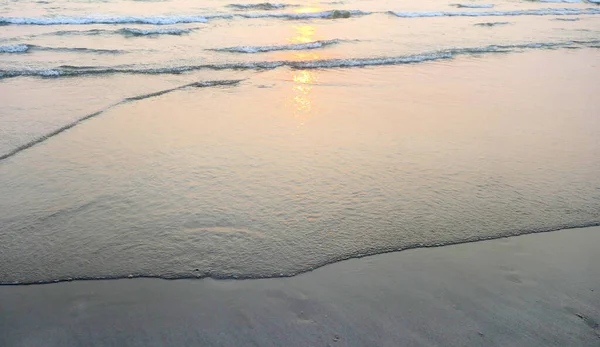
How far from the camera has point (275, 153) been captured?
5793 millimetres

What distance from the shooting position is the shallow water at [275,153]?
4.04 meters

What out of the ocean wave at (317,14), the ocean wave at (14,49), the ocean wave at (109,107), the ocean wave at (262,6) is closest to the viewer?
the ocean wave at (109,107)

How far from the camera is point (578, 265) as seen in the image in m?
3.81

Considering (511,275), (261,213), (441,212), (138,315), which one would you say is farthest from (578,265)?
(138,315)

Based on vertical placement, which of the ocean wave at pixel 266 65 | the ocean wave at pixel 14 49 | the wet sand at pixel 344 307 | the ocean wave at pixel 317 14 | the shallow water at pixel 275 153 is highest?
→ the ocean wave at pixel 317 14

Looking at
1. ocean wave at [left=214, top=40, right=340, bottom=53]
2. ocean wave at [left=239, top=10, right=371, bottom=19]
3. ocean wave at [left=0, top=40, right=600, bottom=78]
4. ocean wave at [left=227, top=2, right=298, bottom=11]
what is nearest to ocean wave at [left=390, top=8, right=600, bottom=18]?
ocean wave at [left=239, top=10, right=371, bottom=19]

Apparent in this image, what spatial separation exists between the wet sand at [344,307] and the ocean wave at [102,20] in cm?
1480

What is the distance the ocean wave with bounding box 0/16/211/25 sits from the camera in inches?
631

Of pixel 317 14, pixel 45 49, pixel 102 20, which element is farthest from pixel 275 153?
pixel 317 14

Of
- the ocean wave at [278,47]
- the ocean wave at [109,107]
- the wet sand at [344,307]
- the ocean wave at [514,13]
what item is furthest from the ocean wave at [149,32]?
the wet sand at [344,307]

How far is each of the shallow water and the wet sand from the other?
0.20 meters

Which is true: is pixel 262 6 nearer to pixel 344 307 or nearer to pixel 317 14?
pixel 317 14

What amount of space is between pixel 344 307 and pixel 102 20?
16002mm

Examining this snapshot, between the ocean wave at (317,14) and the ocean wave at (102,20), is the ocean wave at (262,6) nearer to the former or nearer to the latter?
the ocean wave at (317,14)
